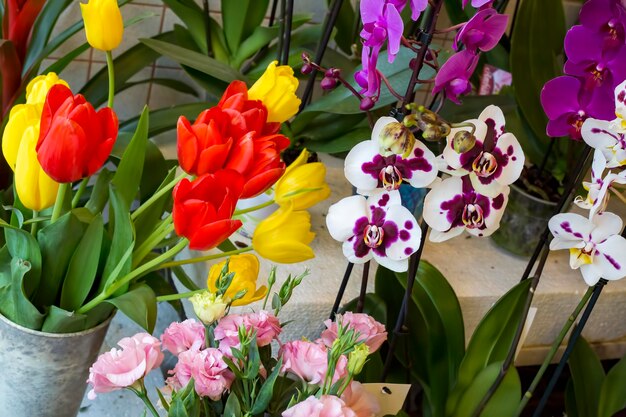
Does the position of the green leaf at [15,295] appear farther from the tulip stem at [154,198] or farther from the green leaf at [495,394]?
the green leaf at [495,394]

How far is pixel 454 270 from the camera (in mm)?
1127

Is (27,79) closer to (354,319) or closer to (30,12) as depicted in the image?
(30,12)

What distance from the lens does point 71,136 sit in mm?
584

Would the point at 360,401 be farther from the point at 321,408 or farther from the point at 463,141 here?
the point at 463,141

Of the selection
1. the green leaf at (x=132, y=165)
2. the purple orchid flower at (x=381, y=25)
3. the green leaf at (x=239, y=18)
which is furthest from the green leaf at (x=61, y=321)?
the green leaf at (x=239, y=18)

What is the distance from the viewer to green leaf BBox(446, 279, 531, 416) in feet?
2.99

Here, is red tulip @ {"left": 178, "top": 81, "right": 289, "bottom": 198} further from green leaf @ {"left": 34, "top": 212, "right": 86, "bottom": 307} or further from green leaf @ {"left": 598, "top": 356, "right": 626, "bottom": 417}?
green leaf @ {"left": 598, "top": 356, "right": 626, "bottom": 417}

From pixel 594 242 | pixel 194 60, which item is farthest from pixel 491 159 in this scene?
pixel 194 60

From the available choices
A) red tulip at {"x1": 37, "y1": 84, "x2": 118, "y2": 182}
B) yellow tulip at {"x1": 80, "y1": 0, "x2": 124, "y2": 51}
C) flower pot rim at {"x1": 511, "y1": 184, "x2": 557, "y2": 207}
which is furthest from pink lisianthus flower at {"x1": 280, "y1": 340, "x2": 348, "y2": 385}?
flower pot rim at {"x1": 511, "y1": 184, "x2": 557, "y2": 207}

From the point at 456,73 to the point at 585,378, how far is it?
563mm

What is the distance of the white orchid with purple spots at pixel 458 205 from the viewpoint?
0.66 meters

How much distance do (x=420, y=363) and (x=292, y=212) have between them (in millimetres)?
368

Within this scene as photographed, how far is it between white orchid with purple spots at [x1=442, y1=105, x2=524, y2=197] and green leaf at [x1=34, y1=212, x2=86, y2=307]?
1.08ft

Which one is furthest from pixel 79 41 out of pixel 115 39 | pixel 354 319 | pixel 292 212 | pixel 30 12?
pixel 354 319
